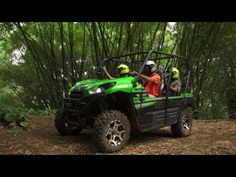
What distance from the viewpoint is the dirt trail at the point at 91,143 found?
491 centimetres

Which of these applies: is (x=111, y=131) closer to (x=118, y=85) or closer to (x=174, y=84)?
(x=118, y=85)

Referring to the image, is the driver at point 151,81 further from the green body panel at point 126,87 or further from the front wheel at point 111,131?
the front wheel at point 111,131

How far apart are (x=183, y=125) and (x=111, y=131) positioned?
2.17 metres

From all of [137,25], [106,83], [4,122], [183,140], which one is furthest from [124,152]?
[137,25]

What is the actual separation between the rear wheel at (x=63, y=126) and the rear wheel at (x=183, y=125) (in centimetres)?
196

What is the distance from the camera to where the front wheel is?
4.66 metres

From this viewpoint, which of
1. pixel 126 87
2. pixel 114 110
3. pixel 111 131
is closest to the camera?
pixel 111 131

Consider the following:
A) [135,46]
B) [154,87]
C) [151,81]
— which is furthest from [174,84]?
[135,46]

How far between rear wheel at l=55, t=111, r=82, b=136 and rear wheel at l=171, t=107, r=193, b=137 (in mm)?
1963

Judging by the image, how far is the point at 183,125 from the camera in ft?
21.2

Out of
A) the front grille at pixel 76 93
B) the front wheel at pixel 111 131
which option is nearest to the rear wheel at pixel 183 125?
the front wheel at pixel 111 131

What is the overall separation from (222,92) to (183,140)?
714 cm

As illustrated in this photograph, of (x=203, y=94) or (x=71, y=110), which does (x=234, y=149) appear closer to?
(x=71, y=110)

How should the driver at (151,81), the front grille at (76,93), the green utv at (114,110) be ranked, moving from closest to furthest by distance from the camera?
the green utv at (114,110) < the front grille at (76,93) < the driver at (151,81)
